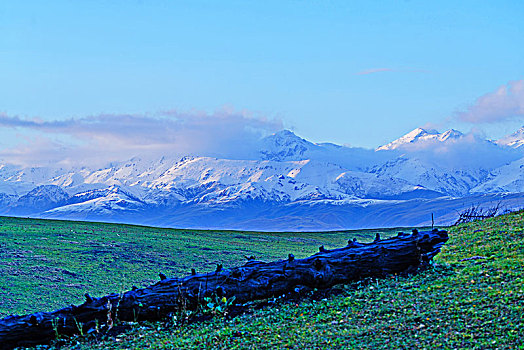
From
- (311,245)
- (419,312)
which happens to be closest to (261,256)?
(311,245)

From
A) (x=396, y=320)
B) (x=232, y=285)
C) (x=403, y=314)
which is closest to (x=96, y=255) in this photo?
(x=232, y=285)

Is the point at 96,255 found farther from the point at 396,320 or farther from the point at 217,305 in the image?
the point at 396,320

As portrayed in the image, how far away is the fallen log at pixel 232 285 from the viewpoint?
605 inches

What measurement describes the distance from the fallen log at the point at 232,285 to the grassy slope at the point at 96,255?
327 inches

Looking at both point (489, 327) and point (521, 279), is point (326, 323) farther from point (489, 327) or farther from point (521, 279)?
point (521, 279)

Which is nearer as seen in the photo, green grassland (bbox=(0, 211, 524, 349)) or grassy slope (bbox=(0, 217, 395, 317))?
green grassland (bbox=(0, 211, 524, 349))

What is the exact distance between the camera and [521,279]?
49.8 ft

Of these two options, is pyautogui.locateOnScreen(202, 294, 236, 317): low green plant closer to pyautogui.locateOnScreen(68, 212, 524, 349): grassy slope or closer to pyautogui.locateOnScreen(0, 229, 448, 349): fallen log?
pyautogui.locateOnScreen(0, 229, 448, 349): fallen log

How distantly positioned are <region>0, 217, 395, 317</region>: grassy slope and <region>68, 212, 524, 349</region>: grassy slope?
1143 cm

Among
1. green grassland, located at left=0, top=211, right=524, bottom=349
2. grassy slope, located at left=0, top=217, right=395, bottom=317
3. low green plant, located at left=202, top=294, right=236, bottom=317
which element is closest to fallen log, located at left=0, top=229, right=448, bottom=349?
low green plant, located at left=202, top=294, right=236, bottom=317

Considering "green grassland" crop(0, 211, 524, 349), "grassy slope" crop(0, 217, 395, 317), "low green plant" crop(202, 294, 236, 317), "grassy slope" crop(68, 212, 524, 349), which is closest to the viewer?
"grassy slope" crop(68, 212, 524, 349)

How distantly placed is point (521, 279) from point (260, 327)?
6477 millimetres

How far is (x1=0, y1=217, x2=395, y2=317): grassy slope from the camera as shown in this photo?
25.7m

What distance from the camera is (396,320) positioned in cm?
1360
